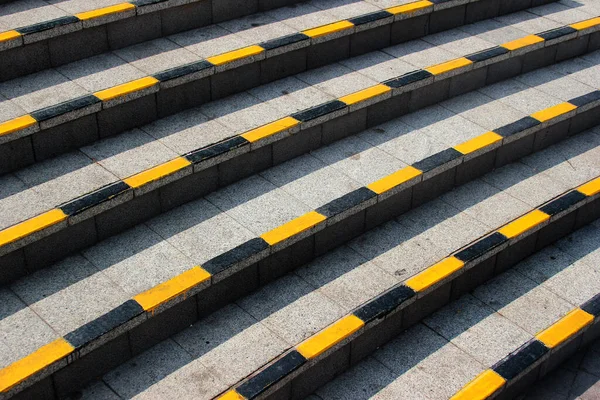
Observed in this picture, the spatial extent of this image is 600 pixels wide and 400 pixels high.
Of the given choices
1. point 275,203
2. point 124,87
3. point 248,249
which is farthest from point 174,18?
point 248,249

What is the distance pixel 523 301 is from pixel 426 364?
1227 millimetres

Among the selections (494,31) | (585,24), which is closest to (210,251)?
(494,31)

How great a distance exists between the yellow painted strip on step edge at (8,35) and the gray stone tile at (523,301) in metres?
4.74

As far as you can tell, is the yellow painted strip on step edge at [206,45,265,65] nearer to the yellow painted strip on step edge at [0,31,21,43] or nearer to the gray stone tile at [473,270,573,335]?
the yellow painted strip on step edge at [0,31,21,43]

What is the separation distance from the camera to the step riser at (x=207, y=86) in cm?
687

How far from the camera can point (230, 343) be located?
6.14 m

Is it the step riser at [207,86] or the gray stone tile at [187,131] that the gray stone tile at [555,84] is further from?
the gray stone tile at [187,131]

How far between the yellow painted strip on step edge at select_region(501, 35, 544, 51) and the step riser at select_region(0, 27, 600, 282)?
13cm

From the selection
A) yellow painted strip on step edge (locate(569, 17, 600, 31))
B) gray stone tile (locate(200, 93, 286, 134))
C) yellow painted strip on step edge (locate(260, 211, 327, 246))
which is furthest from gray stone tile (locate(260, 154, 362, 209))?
yellow painted strip on step edge (locate(569, 17, 600, 31))

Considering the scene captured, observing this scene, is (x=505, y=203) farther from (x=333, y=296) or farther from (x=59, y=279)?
(x=59, y=279)

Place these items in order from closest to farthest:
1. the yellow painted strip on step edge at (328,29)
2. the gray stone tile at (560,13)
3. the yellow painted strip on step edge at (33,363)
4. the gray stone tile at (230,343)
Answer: the yellow painted strip on step edge at (33,363) < the gray stone tile at (230,343) < the yellow painted strip on step edge at (328,29) < the gray stone tile at (560,13)

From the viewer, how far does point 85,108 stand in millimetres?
6992

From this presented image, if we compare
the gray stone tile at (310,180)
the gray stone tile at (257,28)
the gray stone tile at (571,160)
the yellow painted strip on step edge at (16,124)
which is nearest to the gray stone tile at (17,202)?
the yellow painted strip on step edge at (16,124)

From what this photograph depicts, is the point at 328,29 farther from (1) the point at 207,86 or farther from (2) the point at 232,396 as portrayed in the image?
(2) the point at 232,396
